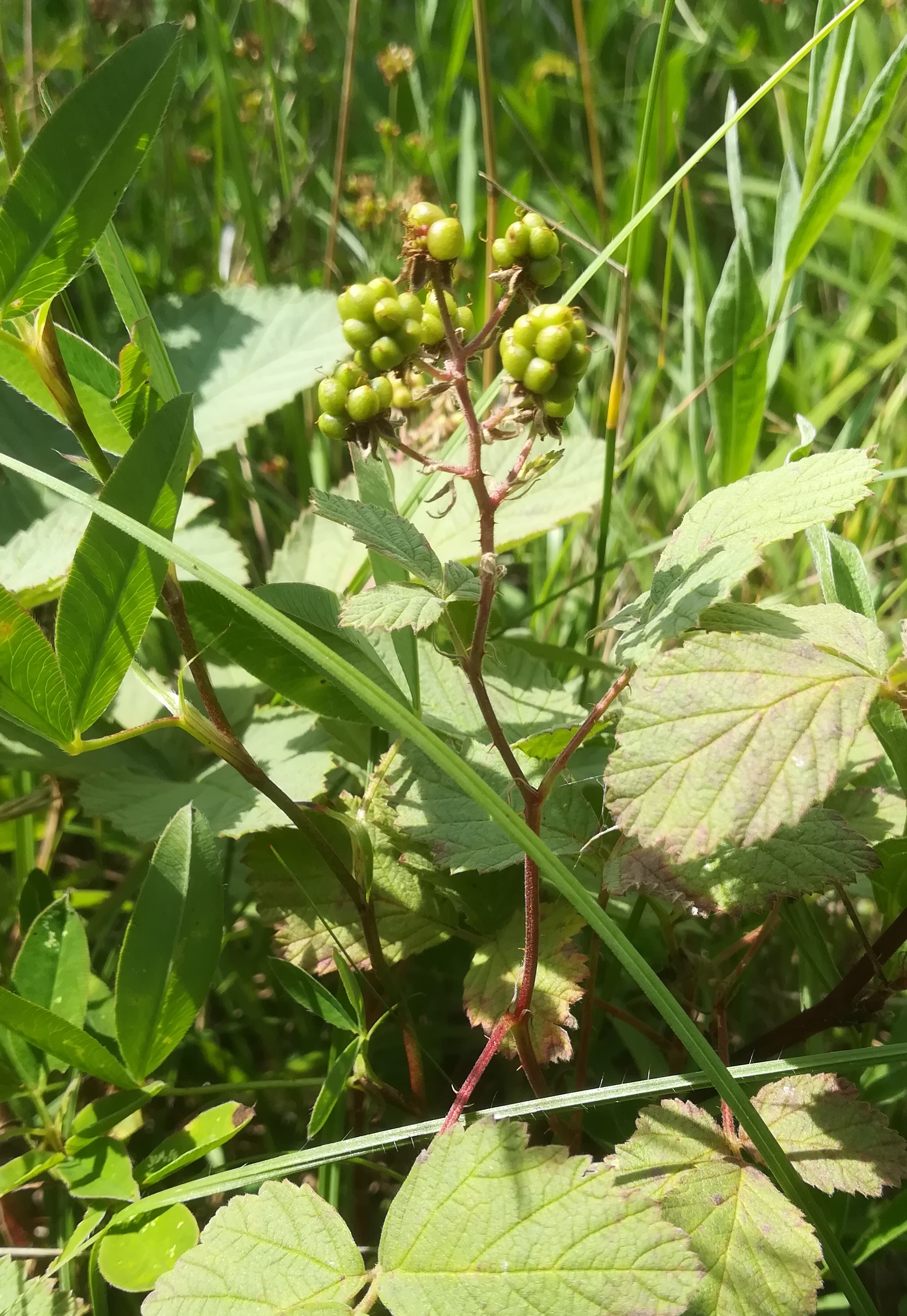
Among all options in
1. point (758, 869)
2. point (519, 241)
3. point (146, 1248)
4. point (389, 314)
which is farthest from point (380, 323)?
point (146, 1248)

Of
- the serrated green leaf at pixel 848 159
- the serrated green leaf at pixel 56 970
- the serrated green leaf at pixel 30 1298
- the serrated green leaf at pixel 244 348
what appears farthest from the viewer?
the serrated green leaf at pixel 244 348

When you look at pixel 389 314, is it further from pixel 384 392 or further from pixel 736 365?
pixel 736 365

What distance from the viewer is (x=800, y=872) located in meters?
1.01

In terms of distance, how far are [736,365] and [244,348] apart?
3.00ft

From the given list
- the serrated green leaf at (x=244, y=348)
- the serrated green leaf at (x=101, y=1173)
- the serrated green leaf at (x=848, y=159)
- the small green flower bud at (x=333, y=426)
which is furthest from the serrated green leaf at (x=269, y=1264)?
the serrated green leaf at (x=848, y=159)

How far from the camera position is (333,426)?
3.06 ft

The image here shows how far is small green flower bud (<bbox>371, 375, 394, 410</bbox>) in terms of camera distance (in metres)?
0.94

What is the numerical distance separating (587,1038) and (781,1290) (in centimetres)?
32

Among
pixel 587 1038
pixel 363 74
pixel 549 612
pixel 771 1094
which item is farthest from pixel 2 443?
pixel 363 74

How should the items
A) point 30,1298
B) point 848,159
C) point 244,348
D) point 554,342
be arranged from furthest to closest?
1. point 244,348
2. point 848,159
3. point 30,1298
4. point 554,342

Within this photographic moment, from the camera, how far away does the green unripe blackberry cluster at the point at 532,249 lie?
0.91 m

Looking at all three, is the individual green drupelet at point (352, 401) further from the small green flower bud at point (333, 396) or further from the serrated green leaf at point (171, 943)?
the serrated green leaf at point (171, 943)

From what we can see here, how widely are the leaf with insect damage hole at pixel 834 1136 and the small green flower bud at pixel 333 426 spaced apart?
2.61ft

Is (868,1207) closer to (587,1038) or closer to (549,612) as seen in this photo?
(587,1038)
